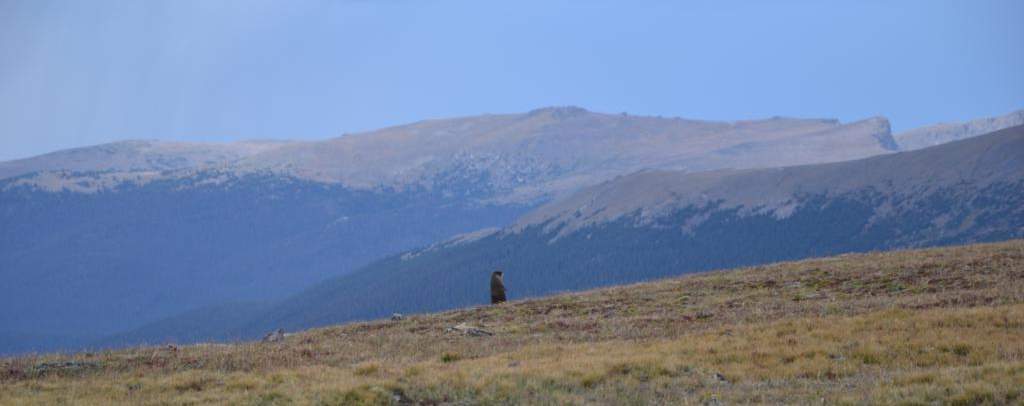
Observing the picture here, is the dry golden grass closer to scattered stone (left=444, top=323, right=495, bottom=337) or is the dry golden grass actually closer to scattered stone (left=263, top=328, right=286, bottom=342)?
scattered stone (left=444, top=323, right=495, bottom=337)

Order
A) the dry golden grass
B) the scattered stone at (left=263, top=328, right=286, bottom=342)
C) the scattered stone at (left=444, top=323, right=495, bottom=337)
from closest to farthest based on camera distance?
the dry golden grass, the scattered stone at (left=444, top=323, right=495, bottom=337), the scattered stone at (left=263, top=328, right=286, bottom=342)

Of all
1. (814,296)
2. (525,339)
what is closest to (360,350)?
(525,339)

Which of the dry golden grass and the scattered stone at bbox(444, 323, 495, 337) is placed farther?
the scattered stone at bbox(444, 323, 495, 337)

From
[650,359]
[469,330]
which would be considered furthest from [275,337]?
[650,359]

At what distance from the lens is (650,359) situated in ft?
78.4

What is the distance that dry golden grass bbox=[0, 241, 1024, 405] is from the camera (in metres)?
21.1

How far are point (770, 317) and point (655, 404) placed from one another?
1132 centimetres

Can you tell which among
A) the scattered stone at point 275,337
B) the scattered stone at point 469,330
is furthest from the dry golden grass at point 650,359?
the scattered stone at point 275,337

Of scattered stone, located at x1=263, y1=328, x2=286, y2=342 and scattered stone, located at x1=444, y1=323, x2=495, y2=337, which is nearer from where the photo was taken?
scattered stone, located at x1=444, y1=323, x2=495, y2=337

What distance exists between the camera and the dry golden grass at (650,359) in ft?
69.4

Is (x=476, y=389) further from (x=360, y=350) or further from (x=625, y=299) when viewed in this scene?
(x=625, y=299)

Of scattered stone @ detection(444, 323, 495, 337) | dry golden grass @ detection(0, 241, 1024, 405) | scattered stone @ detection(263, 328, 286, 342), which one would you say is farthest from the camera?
scattered stone @ detection(263, 328, 286, 342)

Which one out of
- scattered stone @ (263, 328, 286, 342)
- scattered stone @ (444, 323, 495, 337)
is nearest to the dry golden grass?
scattered stone @ (444, 323, 495, 337)

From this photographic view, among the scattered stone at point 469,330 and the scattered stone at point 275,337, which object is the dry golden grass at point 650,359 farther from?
the scattered stone at point 275,337
